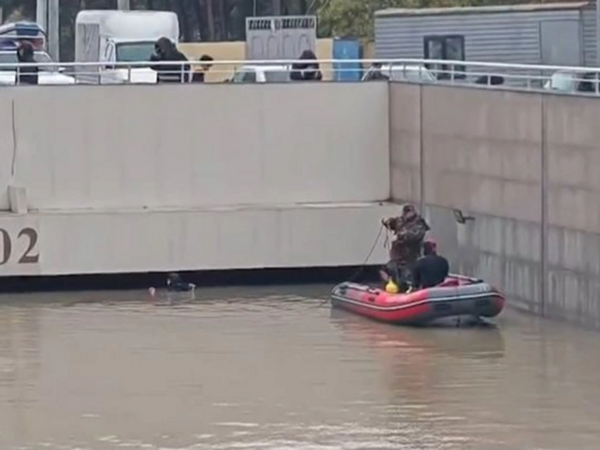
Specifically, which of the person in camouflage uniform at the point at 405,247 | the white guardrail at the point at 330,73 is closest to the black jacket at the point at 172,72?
the white guardrail at the point at 330,73

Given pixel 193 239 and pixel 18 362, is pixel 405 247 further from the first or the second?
pixel 18 362

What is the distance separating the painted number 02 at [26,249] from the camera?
2875 cm

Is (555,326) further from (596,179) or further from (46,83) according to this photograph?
(46,83)

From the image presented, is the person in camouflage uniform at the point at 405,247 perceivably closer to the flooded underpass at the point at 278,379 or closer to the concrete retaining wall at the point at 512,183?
the flooded underpass at the point at 278,379

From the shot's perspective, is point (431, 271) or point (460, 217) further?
point (460, 217)

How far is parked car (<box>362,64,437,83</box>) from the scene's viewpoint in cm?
3073

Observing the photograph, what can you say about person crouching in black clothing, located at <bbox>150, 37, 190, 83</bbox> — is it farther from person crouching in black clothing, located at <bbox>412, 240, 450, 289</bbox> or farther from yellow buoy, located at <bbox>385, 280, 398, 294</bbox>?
person crouching in black clothing, located at <bbox>412, 240, 450, 289</bbox>

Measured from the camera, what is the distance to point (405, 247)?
2583 cm

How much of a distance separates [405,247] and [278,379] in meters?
5.12

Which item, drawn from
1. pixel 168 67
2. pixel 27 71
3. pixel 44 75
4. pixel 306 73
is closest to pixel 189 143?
pixel 168 67

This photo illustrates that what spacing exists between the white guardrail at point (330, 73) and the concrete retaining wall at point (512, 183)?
493 millimetres

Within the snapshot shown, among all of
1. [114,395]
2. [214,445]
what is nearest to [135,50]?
[114,395]

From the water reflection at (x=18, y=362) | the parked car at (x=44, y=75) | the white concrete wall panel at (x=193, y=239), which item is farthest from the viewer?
the parked car at (x=44, y=75)

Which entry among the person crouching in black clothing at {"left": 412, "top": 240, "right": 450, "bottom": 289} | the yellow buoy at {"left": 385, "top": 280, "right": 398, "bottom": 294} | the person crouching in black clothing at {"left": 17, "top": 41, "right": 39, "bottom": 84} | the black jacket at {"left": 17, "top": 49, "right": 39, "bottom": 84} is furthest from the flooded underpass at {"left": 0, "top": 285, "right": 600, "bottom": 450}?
the person crouching in black clothing at {"left": 17, "top": 41, "right": 39, "bottom": 84}
